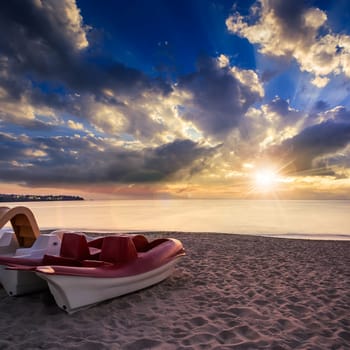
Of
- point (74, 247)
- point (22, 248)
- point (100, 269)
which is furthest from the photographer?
point (22, 248)

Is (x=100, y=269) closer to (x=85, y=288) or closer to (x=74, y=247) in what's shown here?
(x=85, y=288)

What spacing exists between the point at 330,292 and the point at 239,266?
2.29 metres

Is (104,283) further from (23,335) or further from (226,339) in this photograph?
(226,339)

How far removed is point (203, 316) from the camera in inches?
167

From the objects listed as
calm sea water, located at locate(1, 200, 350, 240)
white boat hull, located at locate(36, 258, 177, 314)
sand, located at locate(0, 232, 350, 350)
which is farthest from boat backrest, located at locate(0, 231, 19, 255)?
calm sea water, located at locate(1, 200, 350, 240)

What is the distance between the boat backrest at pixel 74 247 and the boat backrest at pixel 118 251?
1.26 ft

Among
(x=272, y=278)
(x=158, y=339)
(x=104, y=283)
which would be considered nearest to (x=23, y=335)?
(x=104, y=283)

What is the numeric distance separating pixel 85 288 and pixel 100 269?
333mm

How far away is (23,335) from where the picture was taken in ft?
11.9

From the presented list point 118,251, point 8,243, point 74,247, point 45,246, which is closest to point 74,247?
point 74,247

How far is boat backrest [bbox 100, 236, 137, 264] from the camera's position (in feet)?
16.2

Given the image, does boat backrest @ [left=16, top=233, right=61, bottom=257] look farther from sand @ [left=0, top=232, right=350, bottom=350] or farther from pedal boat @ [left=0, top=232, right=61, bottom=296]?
sand @ [left=0, top=232, right=350, bottom=350]

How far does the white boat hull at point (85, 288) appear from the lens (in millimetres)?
4031

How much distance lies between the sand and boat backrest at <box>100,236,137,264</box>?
2.12ft
